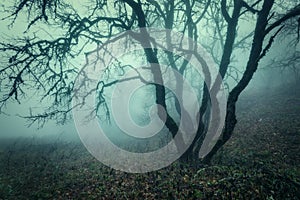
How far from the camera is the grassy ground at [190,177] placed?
7.07 m

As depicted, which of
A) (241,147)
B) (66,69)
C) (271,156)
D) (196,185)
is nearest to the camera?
(196,185)

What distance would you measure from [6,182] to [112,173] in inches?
180

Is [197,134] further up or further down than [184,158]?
further up

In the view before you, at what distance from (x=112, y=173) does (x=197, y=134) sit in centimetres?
398

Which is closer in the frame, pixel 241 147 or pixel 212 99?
pixel 212 99

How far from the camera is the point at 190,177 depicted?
8570mm

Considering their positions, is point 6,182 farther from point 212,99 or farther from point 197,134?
point 212,99

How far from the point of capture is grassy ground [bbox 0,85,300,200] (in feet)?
23.2

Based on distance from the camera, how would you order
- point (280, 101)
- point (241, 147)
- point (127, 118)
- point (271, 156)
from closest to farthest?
point (271, 156) < point (241, 147) < point (280, 101) < point (127, 118)

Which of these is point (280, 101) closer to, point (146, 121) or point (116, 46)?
point (146, 121)

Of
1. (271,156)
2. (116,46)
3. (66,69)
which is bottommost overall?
(271,156)

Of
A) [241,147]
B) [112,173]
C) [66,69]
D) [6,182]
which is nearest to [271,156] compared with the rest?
[241,147]

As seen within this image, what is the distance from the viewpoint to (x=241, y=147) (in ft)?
42.0

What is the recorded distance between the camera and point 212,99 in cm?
1030
